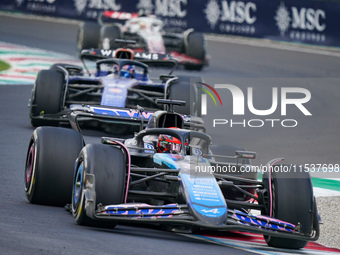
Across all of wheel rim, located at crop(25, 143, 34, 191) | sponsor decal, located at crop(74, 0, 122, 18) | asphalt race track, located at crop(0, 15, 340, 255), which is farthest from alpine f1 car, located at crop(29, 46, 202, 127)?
sponsor decal, located at crop(74, 0, 122, 18)

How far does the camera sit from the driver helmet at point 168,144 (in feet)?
33.0

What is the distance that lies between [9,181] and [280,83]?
377 cm

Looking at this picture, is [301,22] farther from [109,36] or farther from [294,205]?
[294,205]

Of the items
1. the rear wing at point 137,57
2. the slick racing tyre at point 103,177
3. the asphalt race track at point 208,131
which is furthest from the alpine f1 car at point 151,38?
the slick racing tyre at point 103,177

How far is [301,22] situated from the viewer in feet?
105

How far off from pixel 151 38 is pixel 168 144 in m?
15.6

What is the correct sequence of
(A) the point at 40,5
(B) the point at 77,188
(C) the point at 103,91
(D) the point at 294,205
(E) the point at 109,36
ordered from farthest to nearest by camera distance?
(A) the point at 40,5 < (E) the point at 109,36 < (C) the point at 103,91 < (B) the point at 77,188 < (D) the point at 294,205

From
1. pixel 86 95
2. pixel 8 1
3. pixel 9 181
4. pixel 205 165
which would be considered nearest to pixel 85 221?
pixel 205 165

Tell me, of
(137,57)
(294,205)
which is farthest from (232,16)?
(294,205)

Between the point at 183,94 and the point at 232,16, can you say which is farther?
the point at 232,16

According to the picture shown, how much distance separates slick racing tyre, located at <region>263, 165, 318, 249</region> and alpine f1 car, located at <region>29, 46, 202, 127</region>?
19.3 ft

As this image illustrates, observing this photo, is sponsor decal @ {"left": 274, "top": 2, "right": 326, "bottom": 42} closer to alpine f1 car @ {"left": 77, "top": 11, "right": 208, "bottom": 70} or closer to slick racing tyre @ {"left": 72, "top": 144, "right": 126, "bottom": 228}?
alpine f1 car @ {"left": 77, "top": 11, "right": 208, "bottom": 70}

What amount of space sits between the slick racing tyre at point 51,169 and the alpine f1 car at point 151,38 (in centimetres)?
1468

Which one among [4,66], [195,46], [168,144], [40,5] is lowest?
[4,66]
